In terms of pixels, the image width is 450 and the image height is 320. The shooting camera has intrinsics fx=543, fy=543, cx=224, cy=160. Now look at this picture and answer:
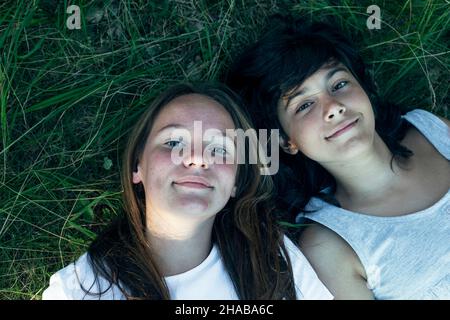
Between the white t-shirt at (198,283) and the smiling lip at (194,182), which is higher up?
the smiling lip at (194,182)

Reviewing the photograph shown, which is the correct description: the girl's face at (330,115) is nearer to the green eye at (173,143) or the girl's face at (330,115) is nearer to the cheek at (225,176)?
the cheek at (225,176)

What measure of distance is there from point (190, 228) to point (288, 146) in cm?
61

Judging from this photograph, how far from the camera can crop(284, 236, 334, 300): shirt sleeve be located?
2420 mm

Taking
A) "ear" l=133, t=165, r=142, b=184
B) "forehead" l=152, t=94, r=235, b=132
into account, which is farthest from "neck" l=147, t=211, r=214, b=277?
"forehead" l=152, t=94, r=235, b=132

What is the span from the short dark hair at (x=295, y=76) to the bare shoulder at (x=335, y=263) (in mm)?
213

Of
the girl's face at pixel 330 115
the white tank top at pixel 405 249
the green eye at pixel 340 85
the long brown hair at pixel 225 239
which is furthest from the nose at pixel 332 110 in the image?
the white tank top at pixel 405 249

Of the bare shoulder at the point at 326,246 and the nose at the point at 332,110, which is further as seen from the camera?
the bare shoulder at the point at 326,246

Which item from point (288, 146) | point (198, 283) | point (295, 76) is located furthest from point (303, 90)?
point (198, 283)

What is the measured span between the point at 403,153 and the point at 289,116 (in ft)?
2.15

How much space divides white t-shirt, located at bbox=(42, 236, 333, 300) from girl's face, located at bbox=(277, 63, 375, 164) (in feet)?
1.65

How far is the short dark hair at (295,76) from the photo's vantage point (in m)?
2.44

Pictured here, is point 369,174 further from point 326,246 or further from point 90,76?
point 90,76

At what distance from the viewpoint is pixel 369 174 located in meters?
2.59

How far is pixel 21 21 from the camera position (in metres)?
2.63
